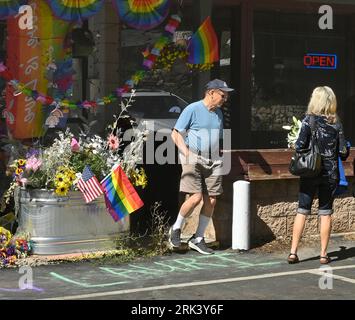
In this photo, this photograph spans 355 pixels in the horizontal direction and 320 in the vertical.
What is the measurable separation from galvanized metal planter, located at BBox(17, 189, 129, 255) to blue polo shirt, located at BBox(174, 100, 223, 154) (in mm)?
1135

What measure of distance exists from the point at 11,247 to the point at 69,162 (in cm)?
104

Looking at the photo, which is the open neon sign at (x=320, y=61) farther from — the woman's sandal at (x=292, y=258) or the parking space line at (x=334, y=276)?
the parking space line at (x=334, y=276)

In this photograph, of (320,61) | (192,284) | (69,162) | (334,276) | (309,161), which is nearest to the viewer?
(192,284)

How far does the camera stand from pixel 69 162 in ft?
21.9

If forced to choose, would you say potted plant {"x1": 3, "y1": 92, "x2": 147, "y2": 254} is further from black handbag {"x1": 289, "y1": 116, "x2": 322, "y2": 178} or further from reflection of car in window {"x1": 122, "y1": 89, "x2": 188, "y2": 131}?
reflection of car in window {"x1": 122, "y1": 89, "x2": 188, "y2": 131}

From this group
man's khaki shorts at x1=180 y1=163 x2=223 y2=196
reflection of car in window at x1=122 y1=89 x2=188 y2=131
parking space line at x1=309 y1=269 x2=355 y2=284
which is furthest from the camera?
reflection of car in window at x1=122 y1=89 x2=188 y2=131

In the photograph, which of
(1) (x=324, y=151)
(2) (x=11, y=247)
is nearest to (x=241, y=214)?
(1) (x=324, y=151)

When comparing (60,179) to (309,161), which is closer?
(309,161)

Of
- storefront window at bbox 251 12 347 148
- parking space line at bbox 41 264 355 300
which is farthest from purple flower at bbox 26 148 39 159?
storefront window at bbox 251 12 347 148

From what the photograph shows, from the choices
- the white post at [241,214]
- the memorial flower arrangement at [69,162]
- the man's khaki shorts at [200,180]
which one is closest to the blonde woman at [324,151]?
the white post at [241,214]

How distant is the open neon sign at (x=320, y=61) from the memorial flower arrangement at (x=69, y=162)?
14.9 ft

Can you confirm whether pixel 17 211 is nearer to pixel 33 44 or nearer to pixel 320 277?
pixel 33 44

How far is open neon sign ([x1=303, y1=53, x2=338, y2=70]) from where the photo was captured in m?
10.6

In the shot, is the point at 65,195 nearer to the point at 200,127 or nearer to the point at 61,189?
the point at 61,189
